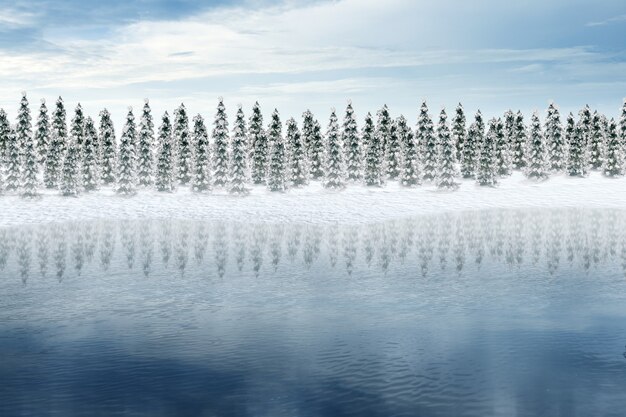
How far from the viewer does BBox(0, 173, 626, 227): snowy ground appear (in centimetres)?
6775

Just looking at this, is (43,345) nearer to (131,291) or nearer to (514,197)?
(131,291)

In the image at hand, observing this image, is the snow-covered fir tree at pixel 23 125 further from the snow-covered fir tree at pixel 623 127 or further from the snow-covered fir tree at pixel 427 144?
the snow-covered fir tree at pixel 623 127

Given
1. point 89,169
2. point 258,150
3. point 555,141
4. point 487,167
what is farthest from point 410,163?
point 89,169

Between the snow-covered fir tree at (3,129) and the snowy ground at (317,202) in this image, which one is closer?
the snowy ground at (317,202)

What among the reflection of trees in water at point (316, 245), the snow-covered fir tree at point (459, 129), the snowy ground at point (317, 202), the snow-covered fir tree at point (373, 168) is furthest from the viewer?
the snow-covered fir tree at point (459, 129)

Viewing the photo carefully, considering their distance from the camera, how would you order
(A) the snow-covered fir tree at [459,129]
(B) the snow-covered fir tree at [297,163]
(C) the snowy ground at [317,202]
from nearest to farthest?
(C) the snowy ground at [317,202] → (B) the snow-covered fir tree at [297,163] → (A) the snow-covered fir tree at [459,129]

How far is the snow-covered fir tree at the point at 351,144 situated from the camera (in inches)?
3720

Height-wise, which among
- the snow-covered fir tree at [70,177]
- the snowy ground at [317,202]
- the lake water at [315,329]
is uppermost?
the snow-covered fir tree at [70,177]

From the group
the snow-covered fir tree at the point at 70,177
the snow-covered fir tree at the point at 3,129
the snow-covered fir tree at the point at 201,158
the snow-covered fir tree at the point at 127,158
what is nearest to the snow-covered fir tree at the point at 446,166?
the snow-covered fir tree at the point at 201,158

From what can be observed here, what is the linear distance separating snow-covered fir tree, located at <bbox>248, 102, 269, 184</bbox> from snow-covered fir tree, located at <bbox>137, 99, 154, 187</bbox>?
514 inches

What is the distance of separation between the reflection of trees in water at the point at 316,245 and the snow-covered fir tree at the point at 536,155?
3480cm

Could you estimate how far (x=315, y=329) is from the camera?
2238cm

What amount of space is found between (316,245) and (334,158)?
146ft

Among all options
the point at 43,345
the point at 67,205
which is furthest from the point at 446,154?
the point at 43,345
